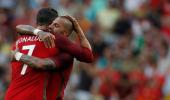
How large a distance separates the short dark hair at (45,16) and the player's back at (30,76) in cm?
20

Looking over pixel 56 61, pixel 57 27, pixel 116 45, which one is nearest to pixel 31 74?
pixel 56 61

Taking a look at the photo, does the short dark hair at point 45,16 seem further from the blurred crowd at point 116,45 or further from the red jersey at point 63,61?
the blurred crowd at point 116,45

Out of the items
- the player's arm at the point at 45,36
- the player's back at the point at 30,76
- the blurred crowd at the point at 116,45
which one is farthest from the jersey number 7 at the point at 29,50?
the blurred crowd at the point at 116,45

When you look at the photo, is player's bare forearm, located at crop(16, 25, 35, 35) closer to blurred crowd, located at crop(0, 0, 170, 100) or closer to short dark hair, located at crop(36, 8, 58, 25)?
short dark hair, located at crop(36, 8, 58, 25)

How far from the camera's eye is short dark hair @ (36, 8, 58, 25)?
31.8 ft

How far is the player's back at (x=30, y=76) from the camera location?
962 centimetres

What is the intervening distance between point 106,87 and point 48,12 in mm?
6356

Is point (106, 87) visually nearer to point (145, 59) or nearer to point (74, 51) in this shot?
point (145, 59)

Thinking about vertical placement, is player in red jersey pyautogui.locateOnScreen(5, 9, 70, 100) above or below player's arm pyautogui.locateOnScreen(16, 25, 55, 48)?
below

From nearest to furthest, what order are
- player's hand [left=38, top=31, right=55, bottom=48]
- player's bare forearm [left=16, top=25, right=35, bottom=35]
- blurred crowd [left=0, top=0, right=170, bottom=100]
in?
1. player's hand [left=38, top=31, right=55, bottom=48]
2. player's bare forearm [left=16, top=25, right=35, bottom=35]
3. blurred crowd [left=0, top=0, right=170, bottom=100]

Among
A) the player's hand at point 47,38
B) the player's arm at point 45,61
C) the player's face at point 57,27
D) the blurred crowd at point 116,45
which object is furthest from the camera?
the blurred crowd at point 116,45

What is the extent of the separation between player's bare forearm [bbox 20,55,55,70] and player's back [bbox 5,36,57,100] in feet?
0.21

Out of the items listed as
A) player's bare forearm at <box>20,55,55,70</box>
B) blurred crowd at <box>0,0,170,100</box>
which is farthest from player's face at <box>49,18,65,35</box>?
blurred crowd at <box>0,0,170,100</box>

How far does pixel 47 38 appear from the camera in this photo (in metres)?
9.43
